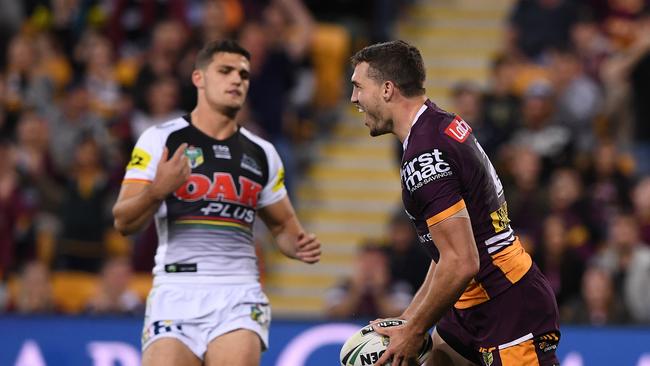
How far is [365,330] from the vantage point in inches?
266

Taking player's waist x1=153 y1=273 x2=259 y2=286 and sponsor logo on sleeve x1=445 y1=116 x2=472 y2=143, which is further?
player's waist x1=153 y1=273 x2=259 y2=286

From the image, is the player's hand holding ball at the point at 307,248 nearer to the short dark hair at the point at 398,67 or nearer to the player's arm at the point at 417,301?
the player's arm at the point at 417,301

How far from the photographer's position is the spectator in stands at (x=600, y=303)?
35.5 feet

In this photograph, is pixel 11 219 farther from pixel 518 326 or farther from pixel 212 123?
pixel 518 326

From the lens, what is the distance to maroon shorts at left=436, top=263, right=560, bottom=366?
21.3 feet

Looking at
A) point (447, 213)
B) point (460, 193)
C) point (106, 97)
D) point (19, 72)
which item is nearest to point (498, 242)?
point (460, 193)

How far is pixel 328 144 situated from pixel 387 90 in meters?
8.84

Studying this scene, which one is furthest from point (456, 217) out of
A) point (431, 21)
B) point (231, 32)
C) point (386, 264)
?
point (431, 21)

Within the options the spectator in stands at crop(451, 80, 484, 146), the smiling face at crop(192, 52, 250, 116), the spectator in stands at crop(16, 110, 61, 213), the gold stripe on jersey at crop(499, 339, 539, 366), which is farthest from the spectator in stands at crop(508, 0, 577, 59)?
the gold stripe on jersey at crop(499, 339, 539, 366)

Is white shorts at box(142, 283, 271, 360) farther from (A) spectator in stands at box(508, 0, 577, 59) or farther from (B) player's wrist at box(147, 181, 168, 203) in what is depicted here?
(A) spectator in stands at box(508, 0, 577, 59)

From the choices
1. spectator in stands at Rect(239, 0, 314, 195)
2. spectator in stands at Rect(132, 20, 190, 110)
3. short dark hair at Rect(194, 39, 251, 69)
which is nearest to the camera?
short dark hair at Rect(194, 39, 251, 69)

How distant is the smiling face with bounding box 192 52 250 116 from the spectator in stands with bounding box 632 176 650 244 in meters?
4.74

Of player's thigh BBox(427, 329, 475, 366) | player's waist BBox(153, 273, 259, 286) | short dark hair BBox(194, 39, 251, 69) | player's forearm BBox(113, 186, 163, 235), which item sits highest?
short dark hair BBox(194, 39, 251, 69)

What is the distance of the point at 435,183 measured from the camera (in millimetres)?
6223
